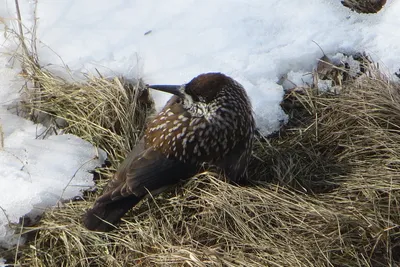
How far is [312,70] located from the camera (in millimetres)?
5516

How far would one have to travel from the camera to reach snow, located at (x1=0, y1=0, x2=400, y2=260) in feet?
17.9

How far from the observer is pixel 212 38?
18.5 feet

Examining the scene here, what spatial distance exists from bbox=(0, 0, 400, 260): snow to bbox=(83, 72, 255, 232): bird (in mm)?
444

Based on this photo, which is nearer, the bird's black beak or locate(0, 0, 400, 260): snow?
the bird's black beak

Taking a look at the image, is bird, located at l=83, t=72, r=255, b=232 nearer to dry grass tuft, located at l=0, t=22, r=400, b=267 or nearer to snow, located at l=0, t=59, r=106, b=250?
dry grass tuft, located at l=0, t=22, r=400, b=267

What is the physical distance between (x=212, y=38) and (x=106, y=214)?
4.89 ft

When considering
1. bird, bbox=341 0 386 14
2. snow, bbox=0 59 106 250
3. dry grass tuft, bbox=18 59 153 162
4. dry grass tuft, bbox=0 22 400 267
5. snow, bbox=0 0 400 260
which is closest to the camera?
dry grass tuft, bbox=0 22 400 267

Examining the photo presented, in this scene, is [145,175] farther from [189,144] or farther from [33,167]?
[33,167]

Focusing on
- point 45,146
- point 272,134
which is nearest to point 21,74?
point 45,146

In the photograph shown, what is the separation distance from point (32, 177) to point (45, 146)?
0.27m

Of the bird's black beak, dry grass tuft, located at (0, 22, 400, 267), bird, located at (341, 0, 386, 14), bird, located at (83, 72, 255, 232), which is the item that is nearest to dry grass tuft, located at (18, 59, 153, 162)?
dry grass tuft, located at (0, 22, 400, 267)

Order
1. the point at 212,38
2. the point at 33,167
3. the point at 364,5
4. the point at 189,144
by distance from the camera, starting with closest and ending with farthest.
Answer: the point at 189,144, the point at 33,167, the point at 212,38, the point at 364,5

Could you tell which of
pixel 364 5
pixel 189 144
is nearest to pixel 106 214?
pixel 189 144

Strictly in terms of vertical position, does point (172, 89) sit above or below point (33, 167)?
above
